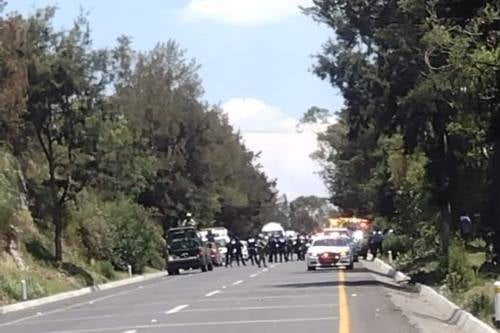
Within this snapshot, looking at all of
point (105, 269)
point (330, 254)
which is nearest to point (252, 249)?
point (105, 269)

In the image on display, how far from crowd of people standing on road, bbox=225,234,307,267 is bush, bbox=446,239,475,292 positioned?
1502 inches

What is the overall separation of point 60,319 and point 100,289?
65.4ft

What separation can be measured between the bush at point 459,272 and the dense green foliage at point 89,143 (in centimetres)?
1851

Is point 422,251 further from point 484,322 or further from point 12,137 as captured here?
point 484,322

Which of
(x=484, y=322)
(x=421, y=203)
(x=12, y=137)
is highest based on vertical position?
(x=12, y=137)

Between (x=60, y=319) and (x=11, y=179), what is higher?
(x=11, y=179)

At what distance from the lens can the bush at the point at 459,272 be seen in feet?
94.9

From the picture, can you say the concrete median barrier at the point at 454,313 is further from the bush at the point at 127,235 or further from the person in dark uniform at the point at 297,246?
the person in dark uniform at the point at 297,246

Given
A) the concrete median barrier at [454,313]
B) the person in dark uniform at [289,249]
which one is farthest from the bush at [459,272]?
the person in dark uniform at [289,249]

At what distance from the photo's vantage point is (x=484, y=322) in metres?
20.5

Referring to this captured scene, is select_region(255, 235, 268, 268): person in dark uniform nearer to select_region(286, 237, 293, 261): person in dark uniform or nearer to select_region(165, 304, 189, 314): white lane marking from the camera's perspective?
select_region(286, 237, 293, 261): person in dark uniform

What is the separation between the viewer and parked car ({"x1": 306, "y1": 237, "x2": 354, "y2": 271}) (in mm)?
53281

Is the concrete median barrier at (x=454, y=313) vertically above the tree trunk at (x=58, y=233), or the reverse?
the tree trunk at (x=58, y=233)

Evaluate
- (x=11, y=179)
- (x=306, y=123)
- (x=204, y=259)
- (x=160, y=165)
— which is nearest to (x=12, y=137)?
(x=11, y=179)
